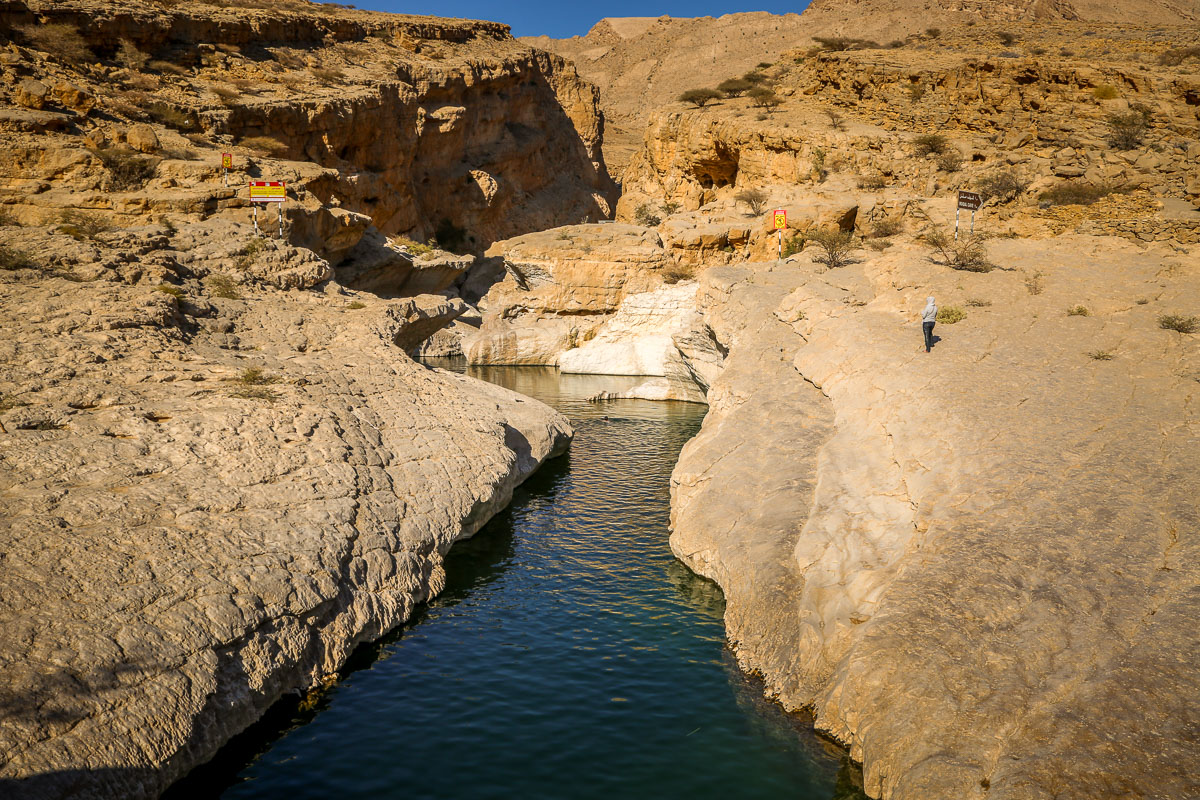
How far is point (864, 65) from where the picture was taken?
1511 inches

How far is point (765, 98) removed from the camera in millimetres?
40781

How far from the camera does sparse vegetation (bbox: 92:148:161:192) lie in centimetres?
2270

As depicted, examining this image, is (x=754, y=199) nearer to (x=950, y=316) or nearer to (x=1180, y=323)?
(x=950, y=316)

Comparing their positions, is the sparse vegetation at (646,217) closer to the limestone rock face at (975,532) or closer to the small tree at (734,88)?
the small tree at (734,88)

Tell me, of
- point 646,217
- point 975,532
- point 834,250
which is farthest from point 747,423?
point 646,217

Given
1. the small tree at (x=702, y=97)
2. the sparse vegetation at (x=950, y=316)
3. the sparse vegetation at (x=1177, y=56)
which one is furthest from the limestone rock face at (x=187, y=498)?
the sparse vegetation at (x=1177, y=56)

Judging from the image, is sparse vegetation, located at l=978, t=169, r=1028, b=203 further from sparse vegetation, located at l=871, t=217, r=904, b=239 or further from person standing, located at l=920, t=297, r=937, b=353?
person standing, located at l=920, t=297, r=937, b=353

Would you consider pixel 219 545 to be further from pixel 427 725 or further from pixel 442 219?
pixel 442 219

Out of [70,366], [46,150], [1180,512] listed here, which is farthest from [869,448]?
[46,150]

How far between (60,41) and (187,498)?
3730 cm

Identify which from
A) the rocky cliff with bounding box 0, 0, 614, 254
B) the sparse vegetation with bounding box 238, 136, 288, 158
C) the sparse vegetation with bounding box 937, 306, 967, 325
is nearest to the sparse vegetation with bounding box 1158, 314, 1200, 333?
the sparse vegetation with bounding box 937, 306, 967, 325

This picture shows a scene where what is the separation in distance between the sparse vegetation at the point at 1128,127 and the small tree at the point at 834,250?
10.9 m

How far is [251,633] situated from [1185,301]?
18002 mm

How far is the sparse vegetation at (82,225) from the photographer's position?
51.5 ft
